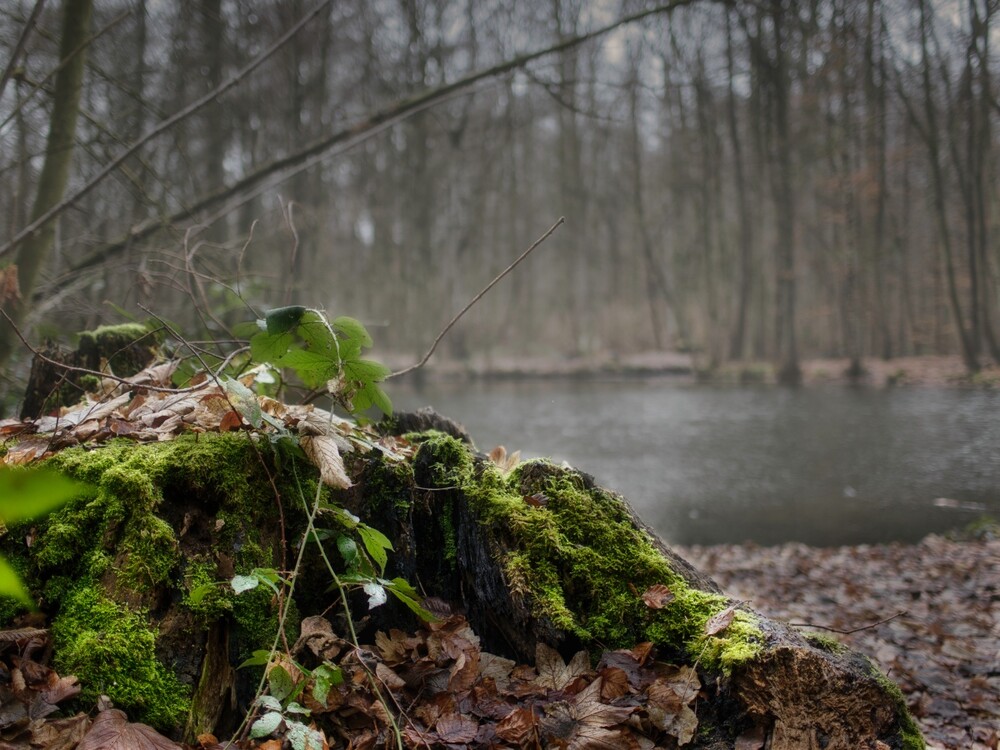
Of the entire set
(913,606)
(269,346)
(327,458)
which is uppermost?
(269,346)

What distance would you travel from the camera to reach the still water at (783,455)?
27.4 feet

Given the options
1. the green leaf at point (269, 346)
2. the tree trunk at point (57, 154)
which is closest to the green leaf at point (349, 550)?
the green leaf at point (269, 346)

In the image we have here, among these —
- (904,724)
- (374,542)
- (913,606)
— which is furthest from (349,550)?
(913,606)

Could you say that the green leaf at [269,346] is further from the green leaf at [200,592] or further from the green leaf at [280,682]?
the green leaf at [280,682]

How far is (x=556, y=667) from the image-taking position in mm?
1844

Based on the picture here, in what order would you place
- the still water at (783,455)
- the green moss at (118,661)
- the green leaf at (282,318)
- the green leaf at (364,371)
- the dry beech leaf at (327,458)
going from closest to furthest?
the green moss at (118,661), the dry beech leaf at (327,458), the green leaf at (282,318), the green leaf at (364,371), the still water at (783,455)

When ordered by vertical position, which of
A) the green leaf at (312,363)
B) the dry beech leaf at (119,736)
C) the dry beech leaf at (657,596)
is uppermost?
the green leaf at (312,363)

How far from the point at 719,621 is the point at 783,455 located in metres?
10.1

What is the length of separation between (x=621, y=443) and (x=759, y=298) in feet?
40.8

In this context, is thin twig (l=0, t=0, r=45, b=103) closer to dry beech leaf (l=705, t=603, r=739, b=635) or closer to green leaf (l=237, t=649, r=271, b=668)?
green leaf (l=237, t=649, r=271, b=668)

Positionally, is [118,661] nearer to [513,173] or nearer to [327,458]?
[327,458]

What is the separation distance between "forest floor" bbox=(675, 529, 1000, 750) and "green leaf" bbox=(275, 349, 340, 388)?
62.9 inches

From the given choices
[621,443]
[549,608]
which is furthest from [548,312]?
[549,608]

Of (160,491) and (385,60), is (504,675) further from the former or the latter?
(385,60)
